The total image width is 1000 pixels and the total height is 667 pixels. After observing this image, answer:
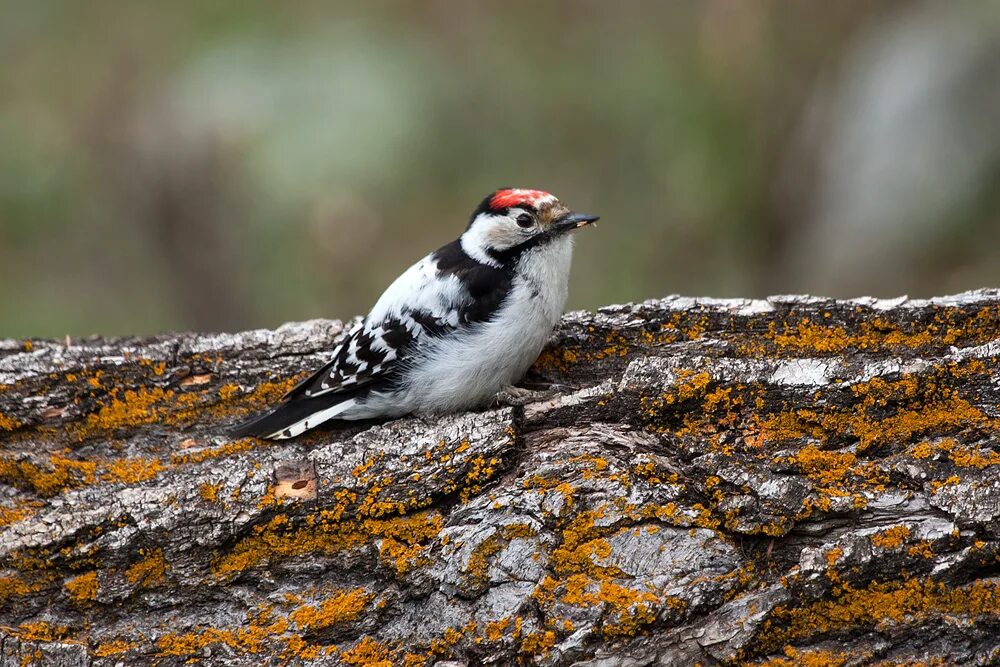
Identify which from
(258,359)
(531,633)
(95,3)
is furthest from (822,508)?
(95,3)

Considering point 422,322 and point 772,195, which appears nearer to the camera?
→ point 422,322

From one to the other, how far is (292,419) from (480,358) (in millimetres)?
661

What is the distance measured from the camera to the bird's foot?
3080 mm

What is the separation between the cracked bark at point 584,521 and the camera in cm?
254

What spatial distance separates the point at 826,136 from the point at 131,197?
5.43m

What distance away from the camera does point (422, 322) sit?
3.27 meters

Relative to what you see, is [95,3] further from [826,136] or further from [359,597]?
[359,597]

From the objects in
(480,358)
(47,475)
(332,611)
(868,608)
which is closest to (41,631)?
(47,475)

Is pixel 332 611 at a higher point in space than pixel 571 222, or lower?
lower

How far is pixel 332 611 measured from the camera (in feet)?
8.86

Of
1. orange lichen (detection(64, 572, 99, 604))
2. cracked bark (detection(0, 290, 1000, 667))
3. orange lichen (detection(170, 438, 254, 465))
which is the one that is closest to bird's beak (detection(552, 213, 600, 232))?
cracked bark (detection(0, 290, 1000, 667))

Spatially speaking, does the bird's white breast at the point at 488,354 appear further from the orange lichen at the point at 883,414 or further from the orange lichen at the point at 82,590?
the orange lichen at the point at 82,590

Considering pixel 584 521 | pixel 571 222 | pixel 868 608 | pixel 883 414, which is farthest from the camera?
pixel 571 222

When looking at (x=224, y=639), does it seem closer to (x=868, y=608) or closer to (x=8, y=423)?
(x=8, y=423)
